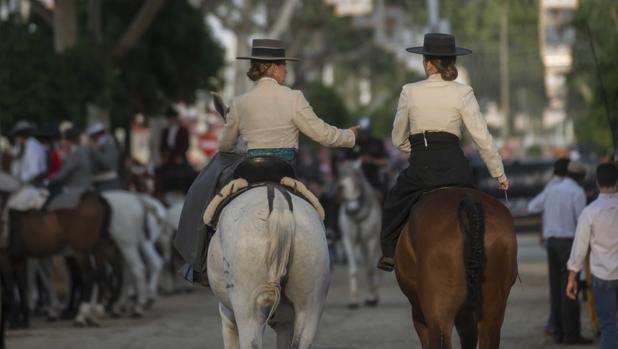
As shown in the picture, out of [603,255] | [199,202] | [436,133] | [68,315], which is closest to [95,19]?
[68,315]

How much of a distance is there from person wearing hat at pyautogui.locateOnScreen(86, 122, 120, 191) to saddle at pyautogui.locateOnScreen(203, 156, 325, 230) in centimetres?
1185

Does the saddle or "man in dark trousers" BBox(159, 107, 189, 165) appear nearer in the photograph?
the saddle

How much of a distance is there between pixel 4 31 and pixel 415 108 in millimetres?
17843

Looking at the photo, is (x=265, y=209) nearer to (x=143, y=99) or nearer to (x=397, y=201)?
(x=397, y=201)

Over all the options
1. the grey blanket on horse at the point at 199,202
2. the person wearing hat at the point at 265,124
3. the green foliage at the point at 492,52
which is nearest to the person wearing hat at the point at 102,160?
the grey blanket on horse at the point at 199,202

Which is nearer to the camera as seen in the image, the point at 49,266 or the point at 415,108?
the point at 415,108

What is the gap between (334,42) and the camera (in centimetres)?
7856

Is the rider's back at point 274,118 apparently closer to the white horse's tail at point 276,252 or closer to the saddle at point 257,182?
the saddle at point 257,182

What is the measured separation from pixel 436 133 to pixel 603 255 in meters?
2.31

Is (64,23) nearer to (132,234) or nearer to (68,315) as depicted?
(132,234)

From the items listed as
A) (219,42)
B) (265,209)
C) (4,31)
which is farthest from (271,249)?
(219,42)

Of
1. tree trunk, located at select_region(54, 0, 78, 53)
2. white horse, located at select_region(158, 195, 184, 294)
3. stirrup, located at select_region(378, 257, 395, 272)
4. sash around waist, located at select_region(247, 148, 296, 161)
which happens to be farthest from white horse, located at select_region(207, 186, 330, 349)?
tree trunk, located at select_region(54, 0, 78, 53)

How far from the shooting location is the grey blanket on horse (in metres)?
13.2

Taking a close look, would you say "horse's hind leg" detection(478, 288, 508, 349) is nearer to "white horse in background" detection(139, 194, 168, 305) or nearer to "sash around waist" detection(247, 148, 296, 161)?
"sash around waist" detection(247, 148, 296, 161)
